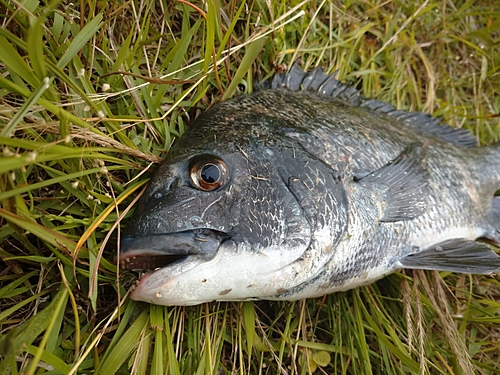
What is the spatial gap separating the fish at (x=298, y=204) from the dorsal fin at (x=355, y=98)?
0.04 feet

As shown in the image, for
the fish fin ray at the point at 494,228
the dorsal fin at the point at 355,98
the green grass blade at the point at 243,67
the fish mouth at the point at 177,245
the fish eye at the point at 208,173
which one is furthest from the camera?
the fish fin ray at the point at 494,228

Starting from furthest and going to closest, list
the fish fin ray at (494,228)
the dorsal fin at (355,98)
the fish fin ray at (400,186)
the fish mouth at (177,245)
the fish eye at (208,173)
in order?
the fish fin ray at (494,228) → the dorsal fin at (355,98) → the fish fin ray at (400,186) → the fish eye at (208,173) → the fish mouth at (177,245)

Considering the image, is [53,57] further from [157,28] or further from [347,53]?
[347,53]

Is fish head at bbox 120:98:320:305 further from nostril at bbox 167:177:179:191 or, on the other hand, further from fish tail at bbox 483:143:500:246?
fish tail at bbox 483:143:500:246

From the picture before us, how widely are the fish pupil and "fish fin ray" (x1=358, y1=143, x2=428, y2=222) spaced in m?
0.77

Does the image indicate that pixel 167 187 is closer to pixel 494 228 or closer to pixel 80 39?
pixel 80 39

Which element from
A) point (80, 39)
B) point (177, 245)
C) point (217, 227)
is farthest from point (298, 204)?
point (80, 39)

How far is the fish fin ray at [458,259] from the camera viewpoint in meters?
2.03

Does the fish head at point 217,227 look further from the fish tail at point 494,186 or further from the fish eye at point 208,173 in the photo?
the fish tail at point 494,186

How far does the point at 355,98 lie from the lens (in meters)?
2.44

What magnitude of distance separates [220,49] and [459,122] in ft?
7.26

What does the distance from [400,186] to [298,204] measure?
684 millimetres

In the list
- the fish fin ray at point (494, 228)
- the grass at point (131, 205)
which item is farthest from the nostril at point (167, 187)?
the fish fin ray at point (494, 228)

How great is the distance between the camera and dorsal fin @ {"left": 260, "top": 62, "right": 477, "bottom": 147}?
228cm
